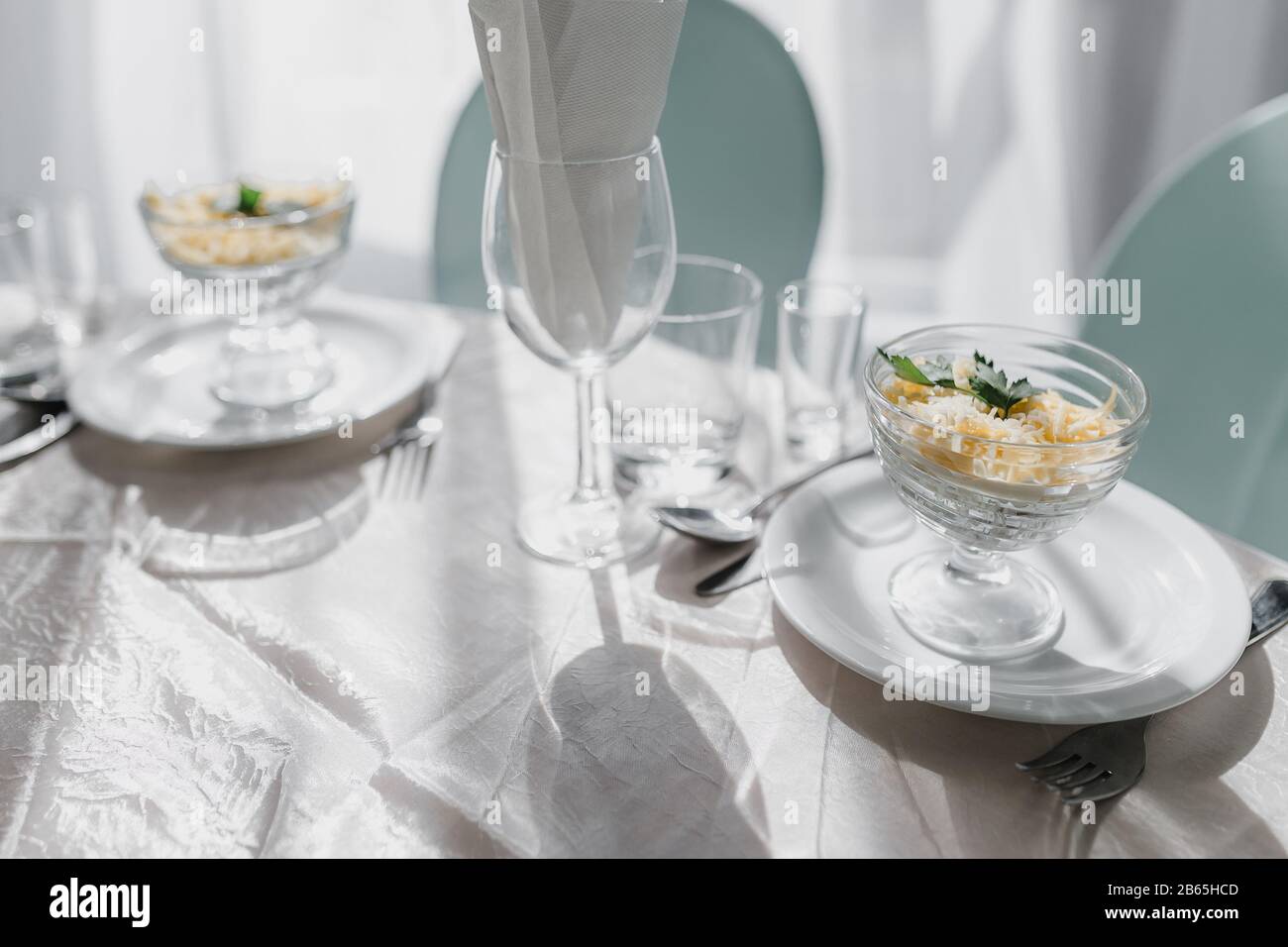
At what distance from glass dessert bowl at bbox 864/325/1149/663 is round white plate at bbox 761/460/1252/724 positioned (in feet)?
0.06

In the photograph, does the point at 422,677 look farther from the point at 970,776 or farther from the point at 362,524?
the point at 970,776

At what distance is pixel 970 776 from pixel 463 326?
28.7 inches

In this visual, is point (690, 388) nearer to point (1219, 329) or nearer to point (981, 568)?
point (981, 568)

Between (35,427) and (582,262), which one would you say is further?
(35,427)

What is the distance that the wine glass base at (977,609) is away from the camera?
2.12 feet

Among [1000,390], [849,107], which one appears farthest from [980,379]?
[849,107]

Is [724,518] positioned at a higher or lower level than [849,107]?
lower

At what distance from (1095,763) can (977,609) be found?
0.13 meters

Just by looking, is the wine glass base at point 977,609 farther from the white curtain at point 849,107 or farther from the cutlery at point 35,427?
the white curtain at point 849,107

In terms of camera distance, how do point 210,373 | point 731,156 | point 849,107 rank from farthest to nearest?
1. point 849,107
2. point 731,156
3. point 210,373

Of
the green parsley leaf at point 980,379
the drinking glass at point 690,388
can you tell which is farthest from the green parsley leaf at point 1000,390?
the drinking glass at point 690,388

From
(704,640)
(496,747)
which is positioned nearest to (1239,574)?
(704,640)

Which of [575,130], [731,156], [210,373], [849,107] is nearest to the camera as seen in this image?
[575,130]

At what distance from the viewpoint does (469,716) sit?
2.07 feet
